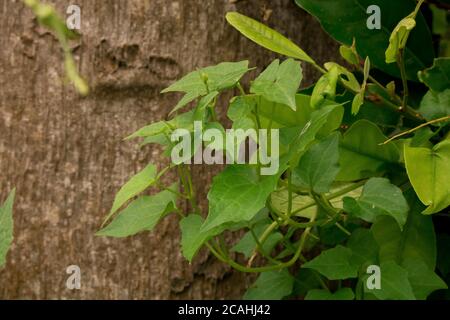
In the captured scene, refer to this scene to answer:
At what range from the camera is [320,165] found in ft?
3.79

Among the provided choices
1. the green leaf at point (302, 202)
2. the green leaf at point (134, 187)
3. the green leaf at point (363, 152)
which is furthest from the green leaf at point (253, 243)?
the green leaf at point (134, 187)

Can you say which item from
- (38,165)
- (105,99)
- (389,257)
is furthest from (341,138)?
(38,165)

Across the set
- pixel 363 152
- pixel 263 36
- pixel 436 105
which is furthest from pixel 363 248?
pixel 263 36

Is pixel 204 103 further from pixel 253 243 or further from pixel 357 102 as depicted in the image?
pixel 253 243

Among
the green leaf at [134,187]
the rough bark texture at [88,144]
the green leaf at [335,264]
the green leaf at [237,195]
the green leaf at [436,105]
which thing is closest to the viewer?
the green leaf at [237,195]

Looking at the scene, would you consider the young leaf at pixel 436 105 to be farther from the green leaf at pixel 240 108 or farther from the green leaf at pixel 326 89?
the green leaf at pixel 240 108

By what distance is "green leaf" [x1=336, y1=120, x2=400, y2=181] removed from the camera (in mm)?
1269

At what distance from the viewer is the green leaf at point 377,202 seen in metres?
1.12

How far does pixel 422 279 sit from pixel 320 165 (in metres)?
0.27

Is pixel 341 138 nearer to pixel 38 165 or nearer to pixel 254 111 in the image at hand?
pixel 254 111

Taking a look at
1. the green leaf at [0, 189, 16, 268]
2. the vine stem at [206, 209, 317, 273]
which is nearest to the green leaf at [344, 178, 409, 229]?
the vine stem at [206, 209, 317, 273]

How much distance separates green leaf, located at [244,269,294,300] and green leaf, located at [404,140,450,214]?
340mm

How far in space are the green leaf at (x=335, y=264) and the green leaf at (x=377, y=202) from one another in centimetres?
11

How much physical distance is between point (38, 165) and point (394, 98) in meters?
0.70
